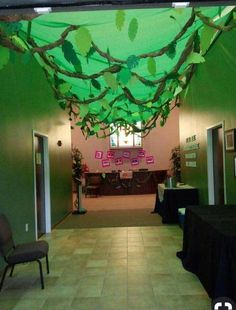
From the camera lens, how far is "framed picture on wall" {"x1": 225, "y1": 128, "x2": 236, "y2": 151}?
14.4ft

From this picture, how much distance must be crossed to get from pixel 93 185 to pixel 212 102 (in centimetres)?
849

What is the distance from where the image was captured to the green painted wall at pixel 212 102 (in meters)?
4.49

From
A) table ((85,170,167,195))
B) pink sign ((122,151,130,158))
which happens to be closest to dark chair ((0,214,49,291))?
table ((85,170,167,195))

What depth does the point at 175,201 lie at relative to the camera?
6910 millimetres

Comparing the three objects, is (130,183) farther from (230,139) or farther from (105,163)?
(230,139)

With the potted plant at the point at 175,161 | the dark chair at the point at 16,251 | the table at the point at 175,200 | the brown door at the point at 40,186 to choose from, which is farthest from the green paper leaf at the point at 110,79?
the potted plant at the point at 175,161

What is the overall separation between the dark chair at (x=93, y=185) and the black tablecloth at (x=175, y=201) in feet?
21.2

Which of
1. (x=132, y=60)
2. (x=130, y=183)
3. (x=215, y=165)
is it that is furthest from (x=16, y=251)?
(x=130, y=183)

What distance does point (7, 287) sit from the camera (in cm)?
346

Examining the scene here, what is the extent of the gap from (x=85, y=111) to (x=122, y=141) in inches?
477

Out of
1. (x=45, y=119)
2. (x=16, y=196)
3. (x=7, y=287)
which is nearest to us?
(x=7, y=287)

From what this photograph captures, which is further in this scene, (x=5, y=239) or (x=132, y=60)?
(x=5, y=239)

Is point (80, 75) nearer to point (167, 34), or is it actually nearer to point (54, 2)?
point (54, 2)

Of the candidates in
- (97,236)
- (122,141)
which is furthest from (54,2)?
(122,141)
